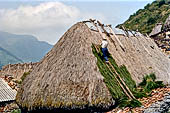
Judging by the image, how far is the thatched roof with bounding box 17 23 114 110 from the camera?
31.6 feet

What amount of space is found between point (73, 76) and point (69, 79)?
0.17 metres

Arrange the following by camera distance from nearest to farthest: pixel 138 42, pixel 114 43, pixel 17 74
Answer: pixel 114 43 → pixel 138 42 → pixel 17 74

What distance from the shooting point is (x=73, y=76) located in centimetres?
1020

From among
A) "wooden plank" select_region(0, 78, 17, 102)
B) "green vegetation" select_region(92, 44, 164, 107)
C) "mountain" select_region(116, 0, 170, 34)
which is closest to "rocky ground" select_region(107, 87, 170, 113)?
"green vegetation" select_region(92, 44, 164, 107)

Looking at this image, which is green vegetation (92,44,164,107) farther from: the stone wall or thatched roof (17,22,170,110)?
the stone wall

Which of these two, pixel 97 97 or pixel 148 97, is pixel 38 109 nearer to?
pixel 97 97

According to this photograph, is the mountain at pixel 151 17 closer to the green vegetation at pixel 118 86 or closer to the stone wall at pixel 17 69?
the stone wall at pixel 17 69

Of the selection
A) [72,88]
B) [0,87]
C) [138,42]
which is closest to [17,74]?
[0,87]

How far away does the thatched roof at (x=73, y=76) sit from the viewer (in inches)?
380

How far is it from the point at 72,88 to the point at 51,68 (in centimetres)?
158

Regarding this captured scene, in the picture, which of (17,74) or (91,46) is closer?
(91,46)

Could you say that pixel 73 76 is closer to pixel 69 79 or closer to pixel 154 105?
pixel 69 79

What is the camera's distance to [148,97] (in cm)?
1009

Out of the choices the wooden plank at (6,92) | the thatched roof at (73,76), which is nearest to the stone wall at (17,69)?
the wooden plank at (6,92)
